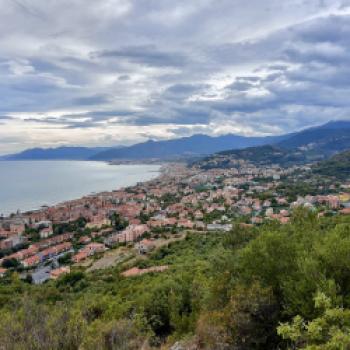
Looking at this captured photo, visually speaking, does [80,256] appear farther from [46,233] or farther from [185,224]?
[46,233]

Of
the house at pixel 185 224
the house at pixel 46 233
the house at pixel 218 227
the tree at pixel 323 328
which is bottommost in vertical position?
the house at pixel 46 233

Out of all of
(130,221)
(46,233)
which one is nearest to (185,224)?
(130,221)

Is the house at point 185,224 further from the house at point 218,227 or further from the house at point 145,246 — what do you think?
the house at point 145,246

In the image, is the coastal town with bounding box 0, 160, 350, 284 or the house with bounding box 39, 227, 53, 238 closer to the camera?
the coastal town with bounding box 0, 160, 350, 284

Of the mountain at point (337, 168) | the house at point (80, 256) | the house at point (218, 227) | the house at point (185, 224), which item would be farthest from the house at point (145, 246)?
the mountain at point (337, 168)

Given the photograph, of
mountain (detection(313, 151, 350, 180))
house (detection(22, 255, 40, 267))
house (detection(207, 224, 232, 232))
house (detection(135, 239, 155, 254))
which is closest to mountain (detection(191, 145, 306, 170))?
mountain (detection(313, 151, 350, 180))

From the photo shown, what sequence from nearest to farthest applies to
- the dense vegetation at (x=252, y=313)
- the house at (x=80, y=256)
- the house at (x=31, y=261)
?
the dense vegetation at (x=252, y=313) < the house at (x=80, y=256) < the house at (x=31, y=261)

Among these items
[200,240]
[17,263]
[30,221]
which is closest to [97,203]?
[30,221]

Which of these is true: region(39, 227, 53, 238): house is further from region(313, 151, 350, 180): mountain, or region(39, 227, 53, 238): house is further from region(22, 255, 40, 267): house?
region(313, 151, 350, 180): mountain

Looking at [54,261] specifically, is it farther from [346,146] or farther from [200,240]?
[346,146]
